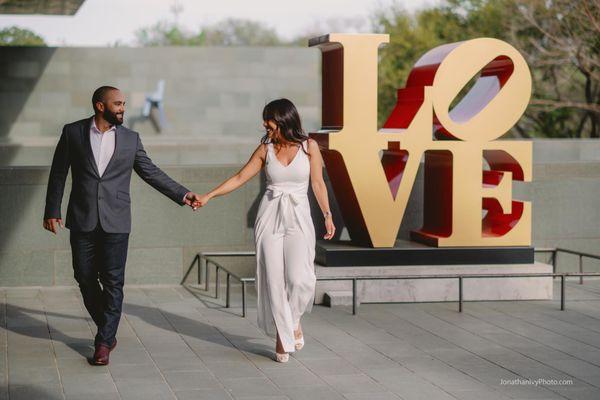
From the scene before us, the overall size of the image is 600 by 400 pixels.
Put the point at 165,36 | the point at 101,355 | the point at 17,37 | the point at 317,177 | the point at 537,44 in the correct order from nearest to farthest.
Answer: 1. the point at 101,355
2. the point at 317,177
3. the point at 537,44
4. the point at 17,37
5. the point at 165,36

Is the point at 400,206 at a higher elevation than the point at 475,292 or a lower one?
higher

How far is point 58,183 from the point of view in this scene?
8539mm

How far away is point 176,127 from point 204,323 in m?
21.1

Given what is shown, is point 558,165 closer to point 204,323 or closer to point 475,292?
point 475,292

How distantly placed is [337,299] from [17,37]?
3363cm

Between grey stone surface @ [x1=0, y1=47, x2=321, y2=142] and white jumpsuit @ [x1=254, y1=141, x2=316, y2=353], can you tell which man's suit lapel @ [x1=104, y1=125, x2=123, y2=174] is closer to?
white jumpsuit @ [x1=254, y1=141, x2=316, y2=353]

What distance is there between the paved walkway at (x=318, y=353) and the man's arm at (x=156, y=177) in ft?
4.16

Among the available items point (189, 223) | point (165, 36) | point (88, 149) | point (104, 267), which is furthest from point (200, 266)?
point (165, 36)

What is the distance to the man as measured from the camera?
8430 millimetres

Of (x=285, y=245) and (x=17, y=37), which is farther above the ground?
(x=17, y=37)

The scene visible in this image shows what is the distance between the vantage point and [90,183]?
8.44m

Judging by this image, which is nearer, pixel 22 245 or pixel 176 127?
pixel 22 245

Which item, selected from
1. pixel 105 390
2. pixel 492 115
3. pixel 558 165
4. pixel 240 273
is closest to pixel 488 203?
pixel 492 115

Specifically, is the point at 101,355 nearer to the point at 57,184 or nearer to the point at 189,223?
the point at 57,184
